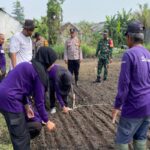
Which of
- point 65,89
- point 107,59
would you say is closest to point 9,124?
point 65,89

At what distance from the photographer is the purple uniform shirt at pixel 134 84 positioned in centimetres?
447

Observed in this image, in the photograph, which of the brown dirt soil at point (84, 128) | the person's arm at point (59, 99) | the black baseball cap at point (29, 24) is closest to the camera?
the brown dirt soil at point (84, 128)

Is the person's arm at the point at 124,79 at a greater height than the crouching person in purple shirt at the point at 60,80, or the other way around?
the person's arm at the point at 124,79

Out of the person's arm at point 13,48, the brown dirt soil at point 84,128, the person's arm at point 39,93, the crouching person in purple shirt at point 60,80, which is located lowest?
the brown dirt soil at point 84,128

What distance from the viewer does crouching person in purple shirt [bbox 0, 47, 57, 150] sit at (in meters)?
4.49

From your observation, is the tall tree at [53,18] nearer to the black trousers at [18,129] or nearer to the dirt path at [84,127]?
the dirt path at [84,127]

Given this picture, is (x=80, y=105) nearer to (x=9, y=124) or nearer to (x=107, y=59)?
(x=107, y=59)

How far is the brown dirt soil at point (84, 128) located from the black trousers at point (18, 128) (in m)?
1.68

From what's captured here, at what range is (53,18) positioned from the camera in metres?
31.6

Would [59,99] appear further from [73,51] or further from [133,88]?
[73,51]

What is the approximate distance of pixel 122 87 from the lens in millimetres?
4492

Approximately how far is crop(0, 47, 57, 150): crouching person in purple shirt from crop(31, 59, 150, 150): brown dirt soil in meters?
1.71

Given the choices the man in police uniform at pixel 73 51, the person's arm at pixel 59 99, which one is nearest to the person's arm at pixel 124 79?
the person's arm at pixel 59 99

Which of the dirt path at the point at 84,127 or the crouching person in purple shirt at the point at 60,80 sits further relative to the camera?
the crouching person in purple shirt at the point at 60,80
